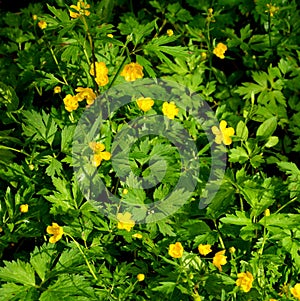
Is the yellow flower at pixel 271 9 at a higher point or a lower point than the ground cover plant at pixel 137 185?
higher

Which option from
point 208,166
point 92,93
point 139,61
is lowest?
point 208,166

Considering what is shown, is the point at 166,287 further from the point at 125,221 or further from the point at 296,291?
the point at 296,291

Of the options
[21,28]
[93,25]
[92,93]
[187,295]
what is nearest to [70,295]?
[187,295]

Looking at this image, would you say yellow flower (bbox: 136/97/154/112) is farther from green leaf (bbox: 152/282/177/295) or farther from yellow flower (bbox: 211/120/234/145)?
green leaf (bbox: 152/282/177/295)

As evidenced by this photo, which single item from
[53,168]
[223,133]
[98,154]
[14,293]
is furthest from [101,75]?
[14,293]

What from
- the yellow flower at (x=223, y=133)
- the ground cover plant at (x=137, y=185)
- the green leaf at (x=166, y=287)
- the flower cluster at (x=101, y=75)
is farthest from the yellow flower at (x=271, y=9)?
the green leaf at (x=166, y=287)

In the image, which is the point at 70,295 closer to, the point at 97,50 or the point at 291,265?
the point at 291,265

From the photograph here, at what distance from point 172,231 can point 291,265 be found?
533mm

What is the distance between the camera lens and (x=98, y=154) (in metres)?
2.25

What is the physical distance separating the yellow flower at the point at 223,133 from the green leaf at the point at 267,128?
0.62 feet

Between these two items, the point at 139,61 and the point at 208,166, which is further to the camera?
the point at 208,166

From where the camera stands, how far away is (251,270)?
2127 millimetres

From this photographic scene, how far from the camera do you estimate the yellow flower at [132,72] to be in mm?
2332

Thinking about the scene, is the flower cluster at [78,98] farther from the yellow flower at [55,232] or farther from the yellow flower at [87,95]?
the yellow flower at [55,232]
